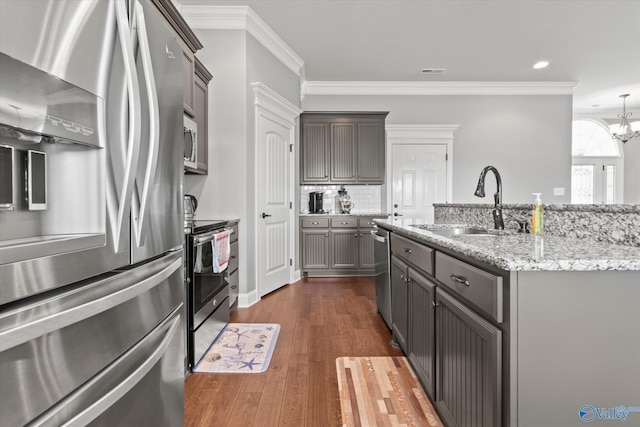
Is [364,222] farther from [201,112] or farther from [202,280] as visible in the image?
[202,280]

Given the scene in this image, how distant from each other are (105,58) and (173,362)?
104 cm

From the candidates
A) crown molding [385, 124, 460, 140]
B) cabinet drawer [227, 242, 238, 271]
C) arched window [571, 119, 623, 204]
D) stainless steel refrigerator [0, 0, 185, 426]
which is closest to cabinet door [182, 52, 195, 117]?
cabinet drawer [227, 242, 238, 271]

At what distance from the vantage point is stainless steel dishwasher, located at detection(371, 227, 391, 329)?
8.34 ft

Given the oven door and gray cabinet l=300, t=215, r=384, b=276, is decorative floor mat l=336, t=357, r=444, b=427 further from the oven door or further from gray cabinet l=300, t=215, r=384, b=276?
gray cabinet l=300, t=215, r=384, b=276

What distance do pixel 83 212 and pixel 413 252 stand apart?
152 centimetres

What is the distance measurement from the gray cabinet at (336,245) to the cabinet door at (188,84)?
7.83ft

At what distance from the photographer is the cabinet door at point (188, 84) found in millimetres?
2719

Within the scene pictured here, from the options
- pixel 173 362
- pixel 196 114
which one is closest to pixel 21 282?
pixel 173 362

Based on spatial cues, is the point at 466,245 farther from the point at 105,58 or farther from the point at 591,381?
the point at 105,58

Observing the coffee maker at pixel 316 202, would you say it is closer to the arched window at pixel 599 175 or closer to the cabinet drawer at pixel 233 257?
the cabinet drawer at pixel 233 257

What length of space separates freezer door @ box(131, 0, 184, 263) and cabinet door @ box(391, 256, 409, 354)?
1.37m

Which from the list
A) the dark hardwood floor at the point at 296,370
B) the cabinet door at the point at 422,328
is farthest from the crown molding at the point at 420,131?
the cabinet door at the point at 422,328

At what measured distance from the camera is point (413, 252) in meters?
1.85

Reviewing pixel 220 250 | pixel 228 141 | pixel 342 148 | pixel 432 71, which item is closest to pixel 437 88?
pixel 432 71
